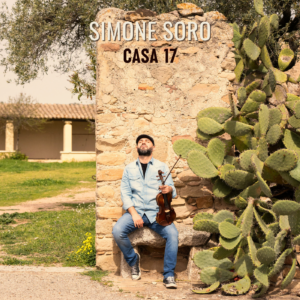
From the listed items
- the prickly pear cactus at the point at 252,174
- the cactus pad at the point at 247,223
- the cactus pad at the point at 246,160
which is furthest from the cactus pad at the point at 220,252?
the cactus pad at the point at 246,160

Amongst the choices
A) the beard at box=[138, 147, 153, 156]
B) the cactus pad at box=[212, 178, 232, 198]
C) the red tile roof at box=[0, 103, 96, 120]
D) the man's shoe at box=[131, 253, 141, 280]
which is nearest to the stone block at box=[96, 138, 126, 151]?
the beard at box=[138, 147, 153, 156]

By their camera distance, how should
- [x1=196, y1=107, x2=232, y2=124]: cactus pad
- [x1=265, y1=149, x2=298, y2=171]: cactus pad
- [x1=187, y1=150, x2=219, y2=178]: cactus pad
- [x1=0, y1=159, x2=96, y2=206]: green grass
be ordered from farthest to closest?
[x1=0, y1=159, x2=96, y2=206]: green grass < [x1=196, y1=107, x2=232, y2=124]: cactus pad < [x1=187, y1=150, x2=219, y2=178]: cactus pad < [x1=265, y1=149, x2=298, y2=171]: cactus pad

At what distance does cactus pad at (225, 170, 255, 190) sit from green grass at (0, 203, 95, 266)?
2.05 meters

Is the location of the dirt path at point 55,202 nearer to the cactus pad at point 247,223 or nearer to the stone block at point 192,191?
the stone block at point 192,191

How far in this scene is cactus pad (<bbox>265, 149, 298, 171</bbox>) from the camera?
3.47 m

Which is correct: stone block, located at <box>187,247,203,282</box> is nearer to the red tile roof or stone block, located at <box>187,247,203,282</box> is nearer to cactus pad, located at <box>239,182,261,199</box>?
cactus pad, located at <box>239,182,261,199</box>

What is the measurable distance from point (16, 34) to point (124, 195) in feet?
17.8

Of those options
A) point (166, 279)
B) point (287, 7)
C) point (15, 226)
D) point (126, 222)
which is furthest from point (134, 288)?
point (287, 7)

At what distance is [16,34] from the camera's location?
27.1 feet

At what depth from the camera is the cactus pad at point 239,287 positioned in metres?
3.60

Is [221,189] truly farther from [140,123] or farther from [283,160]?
[140,123]

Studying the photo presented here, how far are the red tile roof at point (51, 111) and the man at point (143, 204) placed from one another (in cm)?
2020

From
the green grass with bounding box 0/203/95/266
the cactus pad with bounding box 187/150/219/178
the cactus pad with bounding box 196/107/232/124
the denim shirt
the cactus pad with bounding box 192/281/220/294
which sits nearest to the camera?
the cactus pad with bounding box 192/281/220/294

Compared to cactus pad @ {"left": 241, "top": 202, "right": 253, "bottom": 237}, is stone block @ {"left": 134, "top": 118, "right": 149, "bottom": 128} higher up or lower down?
higher up
